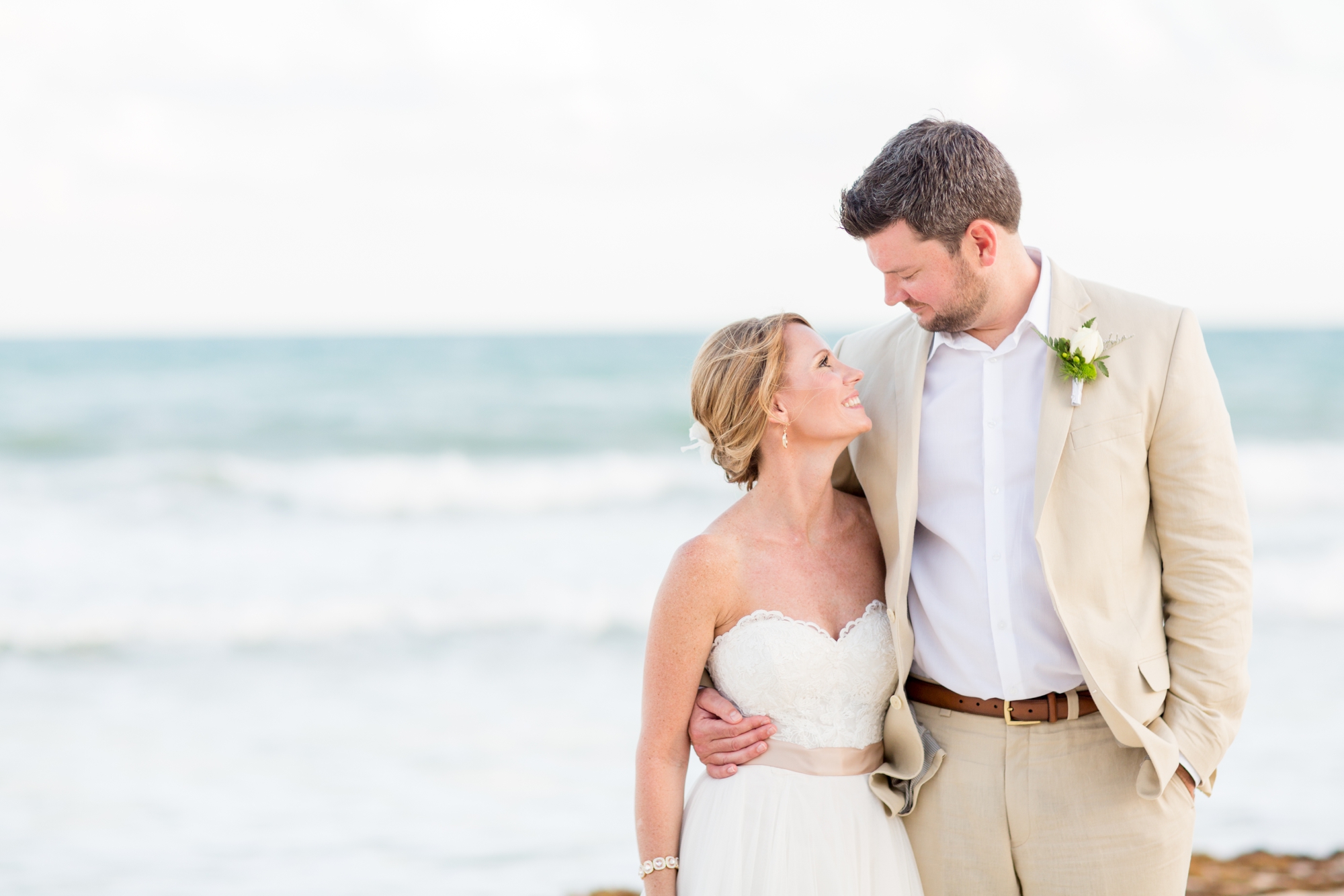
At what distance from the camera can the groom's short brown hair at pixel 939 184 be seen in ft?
7.68

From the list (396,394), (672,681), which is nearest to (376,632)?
(672,681)

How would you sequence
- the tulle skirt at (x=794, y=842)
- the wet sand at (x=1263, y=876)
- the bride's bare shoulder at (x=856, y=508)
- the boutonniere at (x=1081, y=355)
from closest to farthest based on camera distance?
1. the boutonniere at (x=1081, y=355)
2. the tulle skirt at (x=794, y=842)
3. the bride's bare shoulder at (x=856, y=508)
4. the wet sand at (x=1263, y=876)

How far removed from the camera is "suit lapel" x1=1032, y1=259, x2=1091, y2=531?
2287mm

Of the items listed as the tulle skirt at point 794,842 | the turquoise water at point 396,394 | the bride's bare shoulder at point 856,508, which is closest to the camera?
the tulle skirt at point 794,842

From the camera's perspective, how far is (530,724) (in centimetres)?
649

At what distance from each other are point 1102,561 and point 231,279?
21.9 metres

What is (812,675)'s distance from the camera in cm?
256

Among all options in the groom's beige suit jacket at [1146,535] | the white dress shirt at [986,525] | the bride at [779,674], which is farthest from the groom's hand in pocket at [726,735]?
the groom's beige suit jacket at [1146,535]

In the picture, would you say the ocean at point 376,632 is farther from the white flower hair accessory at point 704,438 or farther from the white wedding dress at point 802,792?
the white flower hair accessory at point 704,438

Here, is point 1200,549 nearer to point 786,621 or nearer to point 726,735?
point 786,621

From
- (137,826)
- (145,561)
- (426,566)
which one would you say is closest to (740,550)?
(137,826)

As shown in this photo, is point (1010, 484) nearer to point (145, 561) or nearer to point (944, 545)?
point (944, 545)

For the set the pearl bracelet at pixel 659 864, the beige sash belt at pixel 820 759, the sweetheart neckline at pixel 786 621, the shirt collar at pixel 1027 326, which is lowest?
the pearl bracelet at pixel 659 864

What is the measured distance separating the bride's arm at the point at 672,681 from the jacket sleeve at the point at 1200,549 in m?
0.99
